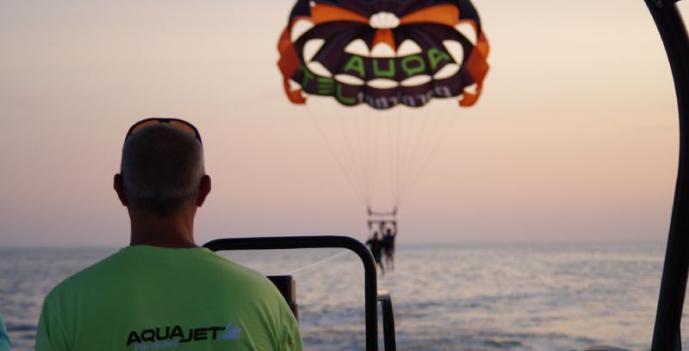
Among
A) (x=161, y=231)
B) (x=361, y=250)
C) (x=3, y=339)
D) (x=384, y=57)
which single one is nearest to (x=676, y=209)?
(x=361, y=250)

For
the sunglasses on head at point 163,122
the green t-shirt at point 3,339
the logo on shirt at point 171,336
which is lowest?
the green t-shirt at point 3,339

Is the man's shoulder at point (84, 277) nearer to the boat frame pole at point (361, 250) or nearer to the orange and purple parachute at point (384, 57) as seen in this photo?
the boat frame pole at point (361, 250)

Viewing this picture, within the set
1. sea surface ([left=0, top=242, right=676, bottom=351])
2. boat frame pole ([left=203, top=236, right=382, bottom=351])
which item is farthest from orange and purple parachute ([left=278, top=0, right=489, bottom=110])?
boat frame pole ([left=203, top=236, right=382, bottom=351])

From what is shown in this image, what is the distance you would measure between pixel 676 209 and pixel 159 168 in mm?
1276

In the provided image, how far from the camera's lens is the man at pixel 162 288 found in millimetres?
1808

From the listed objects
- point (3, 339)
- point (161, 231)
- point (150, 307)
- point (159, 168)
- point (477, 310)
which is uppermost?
point (159, 168)

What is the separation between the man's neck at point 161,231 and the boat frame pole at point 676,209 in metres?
1.21

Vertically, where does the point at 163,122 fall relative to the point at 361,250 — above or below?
above

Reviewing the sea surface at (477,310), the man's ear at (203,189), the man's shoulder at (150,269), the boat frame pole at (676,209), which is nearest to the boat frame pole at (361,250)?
the boat frame pole at (676,209)

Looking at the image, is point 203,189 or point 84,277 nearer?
point 84,277

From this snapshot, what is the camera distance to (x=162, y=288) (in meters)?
1.82

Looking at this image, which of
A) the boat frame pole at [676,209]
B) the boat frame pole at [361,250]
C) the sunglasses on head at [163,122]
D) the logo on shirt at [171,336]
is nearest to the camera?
the logo on shirt at [171,336]

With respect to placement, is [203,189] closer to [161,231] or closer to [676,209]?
[161,231]

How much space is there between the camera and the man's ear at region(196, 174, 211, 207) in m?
1.97
